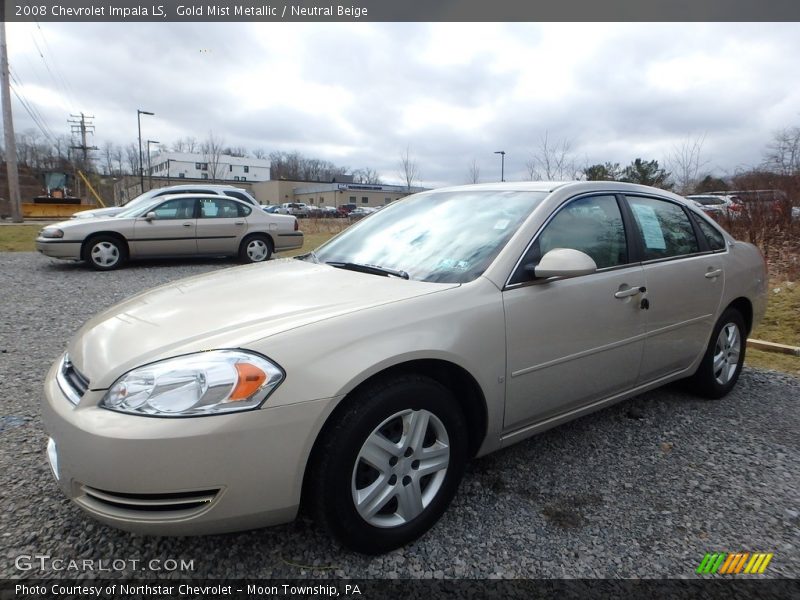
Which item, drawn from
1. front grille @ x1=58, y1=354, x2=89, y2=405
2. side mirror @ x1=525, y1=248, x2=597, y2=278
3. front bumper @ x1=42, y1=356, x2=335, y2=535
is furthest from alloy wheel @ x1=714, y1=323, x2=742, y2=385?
front grille @ x1=58, y1=354, x2=89, y2=405

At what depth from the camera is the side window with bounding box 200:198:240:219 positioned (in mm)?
10375

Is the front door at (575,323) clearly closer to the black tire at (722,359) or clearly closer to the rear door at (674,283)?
the rear door at (674,283)

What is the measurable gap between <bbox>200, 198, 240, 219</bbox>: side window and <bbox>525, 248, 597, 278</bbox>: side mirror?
9271 mm

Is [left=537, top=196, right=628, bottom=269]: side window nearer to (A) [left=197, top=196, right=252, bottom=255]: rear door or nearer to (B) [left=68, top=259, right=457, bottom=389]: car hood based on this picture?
(B) [left=68, top=259, right=457, bottom=389]: car hood

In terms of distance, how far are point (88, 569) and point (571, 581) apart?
72.5 inches

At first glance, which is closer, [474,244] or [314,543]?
[314,543]

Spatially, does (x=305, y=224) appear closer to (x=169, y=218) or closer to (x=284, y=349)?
(x=169, y=218)

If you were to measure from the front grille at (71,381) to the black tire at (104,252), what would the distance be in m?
8.19

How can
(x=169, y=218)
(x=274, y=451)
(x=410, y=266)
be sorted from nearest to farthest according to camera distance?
(x=274, y=451)
(x=410, y=266)
(x=169, y=218)

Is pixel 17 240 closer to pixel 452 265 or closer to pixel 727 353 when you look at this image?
pixel 452 265

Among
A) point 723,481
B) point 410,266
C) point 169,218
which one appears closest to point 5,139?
point 169,218

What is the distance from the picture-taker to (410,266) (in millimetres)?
2621

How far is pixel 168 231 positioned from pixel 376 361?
30.3 feet

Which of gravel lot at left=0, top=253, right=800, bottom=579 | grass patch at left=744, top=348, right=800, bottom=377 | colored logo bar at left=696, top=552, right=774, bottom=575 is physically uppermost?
grass patch at left=744, top=348, right=800, bottom=377
